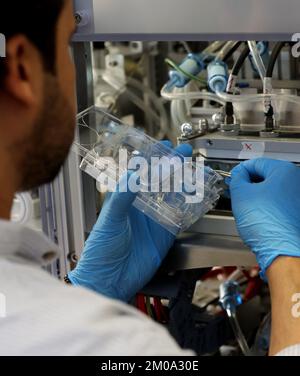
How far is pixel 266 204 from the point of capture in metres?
1.34

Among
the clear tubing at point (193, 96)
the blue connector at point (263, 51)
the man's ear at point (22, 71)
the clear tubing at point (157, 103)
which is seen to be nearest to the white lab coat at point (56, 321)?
the man's ear at point (22, 71)

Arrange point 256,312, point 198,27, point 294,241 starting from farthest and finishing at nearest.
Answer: point 256,312 < point 294,241 < point 198,27

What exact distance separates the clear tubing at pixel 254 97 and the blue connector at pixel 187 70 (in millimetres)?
193

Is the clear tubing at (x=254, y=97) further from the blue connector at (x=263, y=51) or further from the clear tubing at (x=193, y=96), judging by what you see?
the blue connector at (x=263, y=51)

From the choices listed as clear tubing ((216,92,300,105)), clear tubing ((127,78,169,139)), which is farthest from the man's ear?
clear tubing ((127,78,169,139))

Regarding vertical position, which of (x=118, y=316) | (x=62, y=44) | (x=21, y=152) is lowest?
(x=118, y=316)

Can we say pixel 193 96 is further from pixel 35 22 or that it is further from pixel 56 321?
pixel 56 321

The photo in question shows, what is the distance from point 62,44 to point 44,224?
79 centimetres

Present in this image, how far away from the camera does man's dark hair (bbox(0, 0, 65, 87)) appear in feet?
2.58

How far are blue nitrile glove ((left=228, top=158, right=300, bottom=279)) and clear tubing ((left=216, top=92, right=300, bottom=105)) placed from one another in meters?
0.16

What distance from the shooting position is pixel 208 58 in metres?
1.79

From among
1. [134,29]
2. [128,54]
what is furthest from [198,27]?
[128,54]

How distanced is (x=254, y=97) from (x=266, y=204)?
268 mm
